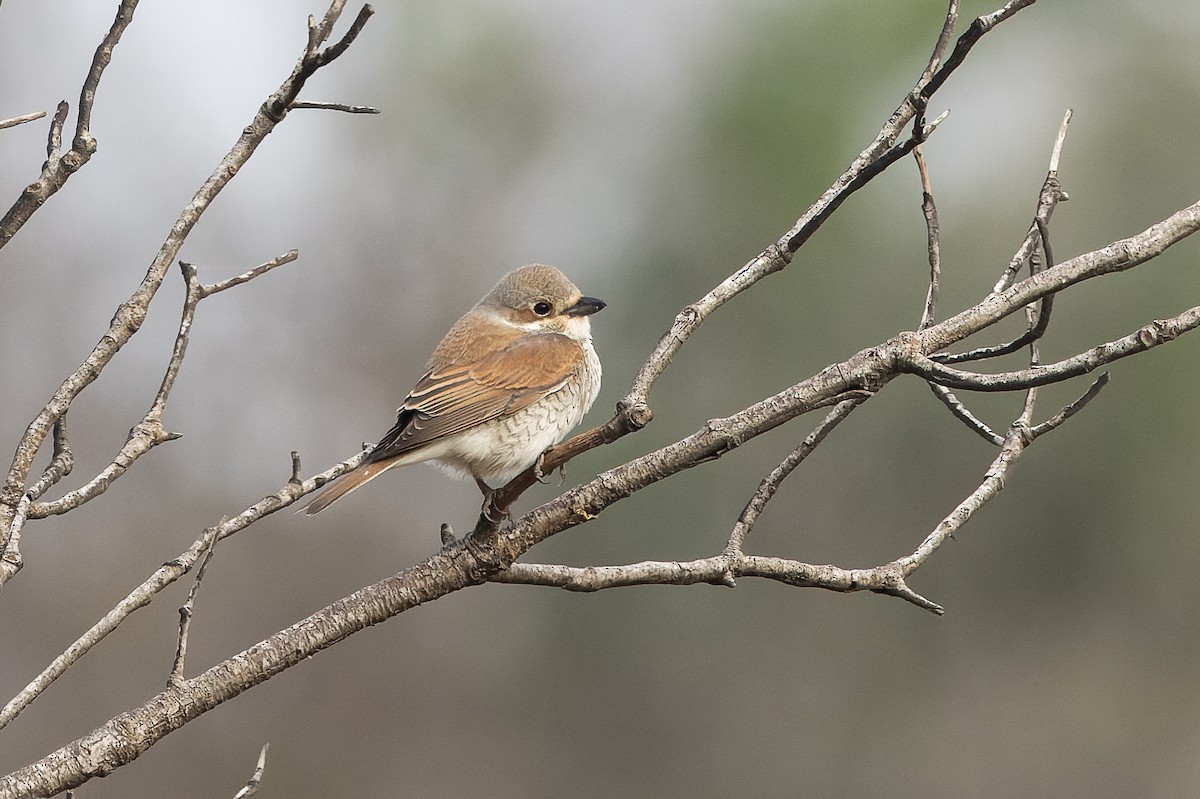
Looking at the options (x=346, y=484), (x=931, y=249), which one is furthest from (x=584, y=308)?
(x=931, y=249)

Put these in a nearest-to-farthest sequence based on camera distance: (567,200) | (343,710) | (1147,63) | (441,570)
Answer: (441,570) → (343,710) → (1147,63) → (567,200)

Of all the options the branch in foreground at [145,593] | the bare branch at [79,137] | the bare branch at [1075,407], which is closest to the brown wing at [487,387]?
the branch in foreground at [145,593]

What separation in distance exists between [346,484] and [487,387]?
838 millimetres

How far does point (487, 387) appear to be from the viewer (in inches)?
161

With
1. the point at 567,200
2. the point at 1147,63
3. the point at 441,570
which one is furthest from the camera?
the point at 567,200

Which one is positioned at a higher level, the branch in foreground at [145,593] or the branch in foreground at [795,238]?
the branch in foreground at [795,238]

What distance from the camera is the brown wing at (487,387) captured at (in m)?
3.84

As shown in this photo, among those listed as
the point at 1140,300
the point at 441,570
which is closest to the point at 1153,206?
the point at 1140,300

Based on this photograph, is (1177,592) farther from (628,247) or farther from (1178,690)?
(628,247)

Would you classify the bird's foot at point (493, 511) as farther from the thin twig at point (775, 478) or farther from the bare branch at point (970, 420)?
the bare branch at point (970, 420)

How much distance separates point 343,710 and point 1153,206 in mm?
9576

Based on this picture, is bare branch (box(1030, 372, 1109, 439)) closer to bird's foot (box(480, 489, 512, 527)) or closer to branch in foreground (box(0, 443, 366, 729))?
bird's foot (box(480, 489, 512, 527))

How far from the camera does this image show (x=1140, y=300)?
1157 cm

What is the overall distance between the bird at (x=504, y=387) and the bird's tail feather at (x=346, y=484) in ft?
0.04
